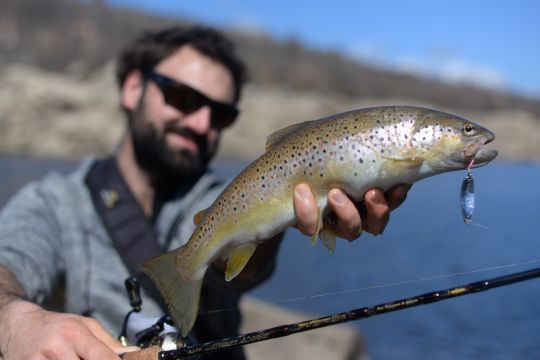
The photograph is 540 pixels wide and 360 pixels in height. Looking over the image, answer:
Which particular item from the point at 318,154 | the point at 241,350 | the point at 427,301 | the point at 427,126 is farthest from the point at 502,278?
the point at 241,350

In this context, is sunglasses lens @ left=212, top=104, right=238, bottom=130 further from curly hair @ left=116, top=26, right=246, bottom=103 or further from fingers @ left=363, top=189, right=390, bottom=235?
fingers @ left=363, top=189, right=390, bottom=235

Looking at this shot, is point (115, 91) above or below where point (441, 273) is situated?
below

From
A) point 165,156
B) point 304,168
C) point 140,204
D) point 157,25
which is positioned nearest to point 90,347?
point 304,168

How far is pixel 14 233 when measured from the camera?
10.3ft

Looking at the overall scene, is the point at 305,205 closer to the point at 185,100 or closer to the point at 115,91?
the point at 185,100

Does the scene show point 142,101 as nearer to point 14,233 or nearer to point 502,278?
point 14,233

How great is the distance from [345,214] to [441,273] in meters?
6.38

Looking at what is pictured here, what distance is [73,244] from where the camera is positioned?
3.46 meters

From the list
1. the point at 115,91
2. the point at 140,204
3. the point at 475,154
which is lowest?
the point at 115,91

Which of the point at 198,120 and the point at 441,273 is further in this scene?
the point at 441,273

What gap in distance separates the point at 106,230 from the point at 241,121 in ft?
121

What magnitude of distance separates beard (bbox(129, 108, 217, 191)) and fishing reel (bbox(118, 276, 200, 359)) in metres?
→ 1.32

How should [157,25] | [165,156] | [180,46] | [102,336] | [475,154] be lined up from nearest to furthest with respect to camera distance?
[475,154] → [102,336] → [165,156] → [180,46] → [157,25]

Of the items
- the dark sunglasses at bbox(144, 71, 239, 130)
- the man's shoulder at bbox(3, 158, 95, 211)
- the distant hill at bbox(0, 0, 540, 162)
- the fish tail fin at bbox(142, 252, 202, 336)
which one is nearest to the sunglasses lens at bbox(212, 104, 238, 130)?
the dark sunglasses at bbox(144, 71, 239, 130)
